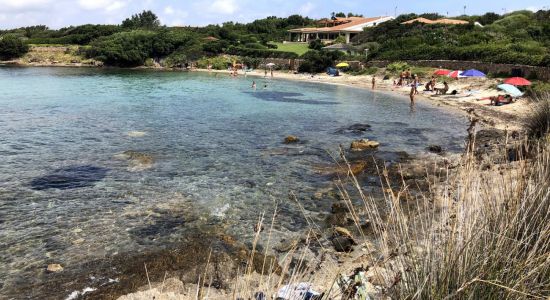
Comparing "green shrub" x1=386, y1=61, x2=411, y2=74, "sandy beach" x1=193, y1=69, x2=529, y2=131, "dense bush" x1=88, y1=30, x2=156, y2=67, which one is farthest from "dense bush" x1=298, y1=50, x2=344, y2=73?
"dense bush" x1=88, y1=30, x2=156, y2=67

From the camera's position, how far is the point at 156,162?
18.5 meters

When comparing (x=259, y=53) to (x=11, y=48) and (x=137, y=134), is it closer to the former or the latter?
(x=11, y=48)

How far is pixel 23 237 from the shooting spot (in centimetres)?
1085

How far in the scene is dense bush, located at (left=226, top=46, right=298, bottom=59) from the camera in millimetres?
81812

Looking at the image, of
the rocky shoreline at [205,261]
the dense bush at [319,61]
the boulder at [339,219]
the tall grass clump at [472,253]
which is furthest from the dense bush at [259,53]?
the tall grass clump at [472,253]

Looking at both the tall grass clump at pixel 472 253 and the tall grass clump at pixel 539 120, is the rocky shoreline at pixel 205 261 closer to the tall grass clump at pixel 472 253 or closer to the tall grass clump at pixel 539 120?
the tall grass clump at pixel 472 253

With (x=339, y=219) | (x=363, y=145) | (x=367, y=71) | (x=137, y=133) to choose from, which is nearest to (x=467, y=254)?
(x=339, y=219)

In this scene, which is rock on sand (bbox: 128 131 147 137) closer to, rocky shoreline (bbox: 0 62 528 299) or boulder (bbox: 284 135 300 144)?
boulder (bbox: 284 135 300 144)

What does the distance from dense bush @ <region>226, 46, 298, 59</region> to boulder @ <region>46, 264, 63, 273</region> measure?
74.0m

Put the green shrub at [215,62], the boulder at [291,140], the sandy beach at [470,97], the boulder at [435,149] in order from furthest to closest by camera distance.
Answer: the green shrub at [215,62]
the sandy beach at [470,97]
the boulder at [291,140]
the boulder at [435,149]

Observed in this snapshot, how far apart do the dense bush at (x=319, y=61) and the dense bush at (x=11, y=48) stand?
7154 cm

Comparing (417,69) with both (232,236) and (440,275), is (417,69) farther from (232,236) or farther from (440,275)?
(440,275)

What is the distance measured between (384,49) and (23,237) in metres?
66.3

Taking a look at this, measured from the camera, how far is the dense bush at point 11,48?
332 ft
